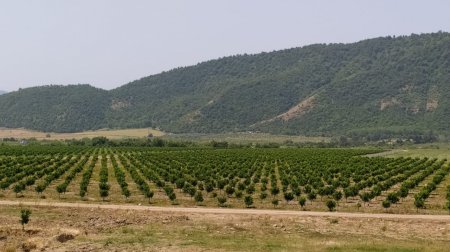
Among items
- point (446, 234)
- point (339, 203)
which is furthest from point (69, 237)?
point (339, 203)

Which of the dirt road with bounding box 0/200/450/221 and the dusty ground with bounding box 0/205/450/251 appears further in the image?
the dirt road with bounding box 0/200/450/221

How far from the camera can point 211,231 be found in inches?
1348

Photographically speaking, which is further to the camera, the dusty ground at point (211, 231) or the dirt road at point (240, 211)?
the dirt road at point (240, 211)

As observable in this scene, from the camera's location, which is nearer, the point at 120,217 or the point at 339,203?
the point at 120,217

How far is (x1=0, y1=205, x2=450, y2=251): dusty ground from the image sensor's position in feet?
97.8

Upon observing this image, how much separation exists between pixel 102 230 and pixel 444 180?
5237 cm

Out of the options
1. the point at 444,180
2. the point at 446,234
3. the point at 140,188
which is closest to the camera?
the point at 446,234

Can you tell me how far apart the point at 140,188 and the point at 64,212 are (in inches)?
608

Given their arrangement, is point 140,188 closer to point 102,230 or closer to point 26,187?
point 26,187

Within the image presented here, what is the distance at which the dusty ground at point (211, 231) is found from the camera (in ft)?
97.8

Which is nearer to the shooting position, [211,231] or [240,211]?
[211,231]

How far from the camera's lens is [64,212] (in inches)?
1601

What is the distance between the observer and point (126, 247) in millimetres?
29422

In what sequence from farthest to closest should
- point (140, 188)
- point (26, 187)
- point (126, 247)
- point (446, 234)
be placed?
point (26, 187) → point (140, 188) → point (446, 234) → point (126, 247)
